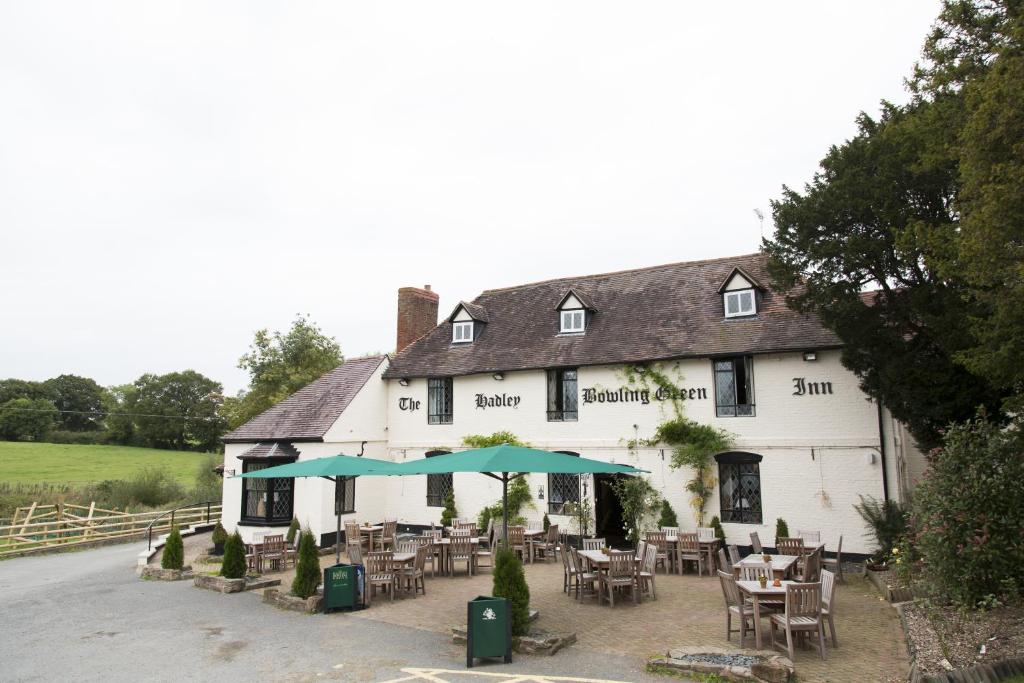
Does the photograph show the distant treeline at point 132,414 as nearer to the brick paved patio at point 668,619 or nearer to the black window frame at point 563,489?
the black window frame at point 563,489

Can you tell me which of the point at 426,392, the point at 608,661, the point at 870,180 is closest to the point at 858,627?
the point at 608,661

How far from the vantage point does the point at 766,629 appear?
9.19 metres

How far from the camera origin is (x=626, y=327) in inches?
741

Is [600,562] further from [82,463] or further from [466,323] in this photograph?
[82,463]

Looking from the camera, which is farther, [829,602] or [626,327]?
[626,327]

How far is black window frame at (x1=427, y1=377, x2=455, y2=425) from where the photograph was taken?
814 inches

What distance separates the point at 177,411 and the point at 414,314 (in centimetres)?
5704

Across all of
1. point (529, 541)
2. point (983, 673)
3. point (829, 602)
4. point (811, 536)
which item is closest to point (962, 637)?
point (983, 673)

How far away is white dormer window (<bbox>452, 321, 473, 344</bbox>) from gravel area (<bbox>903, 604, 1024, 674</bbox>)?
50.5ft

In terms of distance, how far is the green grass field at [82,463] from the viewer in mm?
41844

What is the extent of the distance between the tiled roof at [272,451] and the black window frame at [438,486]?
422 cm

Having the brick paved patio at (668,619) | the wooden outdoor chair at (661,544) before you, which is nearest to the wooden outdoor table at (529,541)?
the brick paved patio at (668,619)

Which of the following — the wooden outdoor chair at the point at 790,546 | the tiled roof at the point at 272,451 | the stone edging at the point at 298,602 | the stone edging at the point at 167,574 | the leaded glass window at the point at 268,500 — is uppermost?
the tiled roof at the point at 272,451

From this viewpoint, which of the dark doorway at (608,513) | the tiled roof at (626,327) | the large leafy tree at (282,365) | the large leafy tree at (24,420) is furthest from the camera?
the large leafy tree at (24,420)
